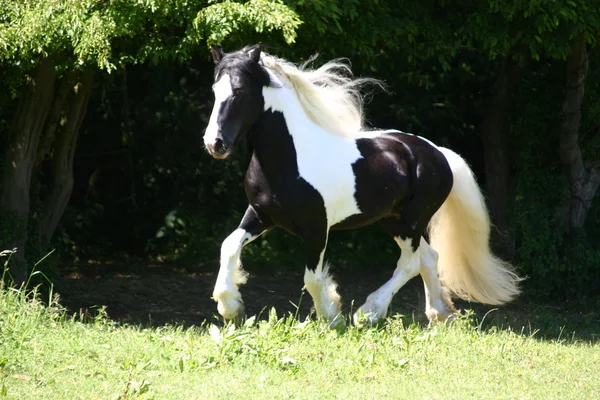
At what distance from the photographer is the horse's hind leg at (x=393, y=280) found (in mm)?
7191

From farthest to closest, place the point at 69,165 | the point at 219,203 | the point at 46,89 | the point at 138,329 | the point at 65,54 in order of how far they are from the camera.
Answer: the point at 219,203 → the point at 69,165 → the point at 46,89 → the point at 65,54 → the point at 138,329

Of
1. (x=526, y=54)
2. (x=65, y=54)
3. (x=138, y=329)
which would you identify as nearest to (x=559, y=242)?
(x=526, y=54)

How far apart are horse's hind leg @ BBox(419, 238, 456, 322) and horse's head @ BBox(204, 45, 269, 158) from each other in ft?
7.02

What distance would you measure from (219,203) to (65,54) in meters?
4.38

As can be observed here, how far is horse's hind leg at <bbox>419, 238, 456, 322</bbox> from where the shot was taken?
779 centimetres

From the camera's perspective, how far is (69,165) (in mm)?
9703

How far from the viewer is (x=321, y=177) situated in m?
6.93

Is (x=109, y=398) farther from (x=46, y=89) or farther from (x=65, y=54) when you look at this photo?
(x=46, y=89)

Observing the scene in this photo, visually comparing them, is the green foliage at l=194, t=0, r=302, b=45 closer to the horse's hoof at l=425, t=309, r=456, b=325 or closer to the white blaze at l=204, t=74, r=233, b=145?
the white blaze at l=204, t=74, r=233, b=145

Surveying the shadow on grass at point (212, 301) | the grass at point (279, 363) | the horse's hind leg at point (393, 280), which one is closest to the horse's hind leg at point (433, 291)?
the horse's hind leg at point (393, 280)

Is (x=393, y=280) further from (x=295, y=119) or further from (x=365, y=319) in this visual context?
(x=295, y=119)

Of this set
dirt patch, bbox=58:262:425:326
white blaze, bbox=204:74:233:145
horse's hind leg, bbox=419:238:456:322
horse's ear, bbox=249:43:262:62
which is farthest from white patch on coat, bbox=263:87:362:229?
dirt patch, bbox=58:262:425:326

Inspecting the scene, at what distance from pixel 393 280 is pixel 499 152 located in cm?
388

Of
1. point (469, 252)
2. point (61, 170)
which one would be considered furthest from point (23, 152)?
point (469, 252)
